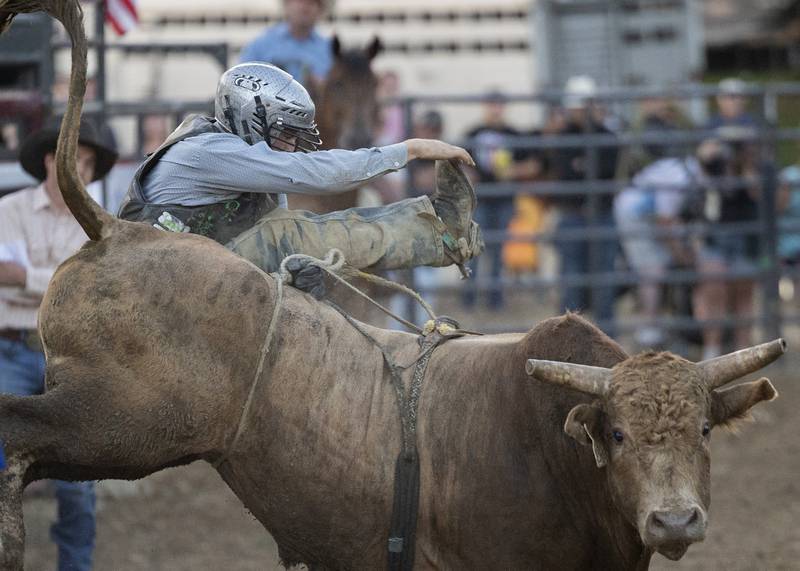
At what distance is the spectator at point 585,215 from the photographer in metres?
11.1

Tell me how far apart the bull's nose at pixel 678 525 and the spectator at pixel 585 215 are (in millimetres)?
7082

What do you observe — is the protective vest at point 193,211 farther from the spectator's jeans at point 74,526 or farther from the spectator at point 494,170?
the spectator at point 494,170

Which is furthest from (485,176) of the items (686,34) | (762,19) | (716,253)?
(762,19)

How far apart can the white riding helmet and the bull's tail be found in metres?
0.53

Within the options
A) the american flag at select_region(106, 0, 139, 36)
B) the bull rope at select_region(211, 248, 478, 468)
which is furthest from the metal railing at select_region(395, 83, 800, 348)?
the bull rope at select_region(211, 248, 478, 468)

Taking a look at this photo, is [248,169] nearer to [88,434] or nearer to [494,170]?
[88,434]

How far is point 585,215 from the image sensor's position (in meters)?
11.2

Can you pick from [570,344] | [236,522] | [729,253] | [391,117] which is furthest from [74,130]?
[391,117]

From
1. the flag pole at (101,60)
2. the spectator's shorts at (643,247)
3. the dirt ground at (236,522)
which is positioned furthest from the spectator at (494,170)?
the flag pole at (101,60)

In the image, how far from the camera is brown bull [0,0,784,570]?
4043 millimetres

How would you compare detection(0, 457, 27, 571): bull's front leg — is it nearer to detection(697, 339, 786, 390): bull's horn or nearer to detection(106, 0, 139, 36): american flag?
detection(697, 339, 786, 390): bull's horn

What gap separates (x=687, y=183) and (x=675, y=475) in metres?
7.68

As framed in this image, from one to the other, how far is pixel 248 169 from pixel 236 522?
3.78 meters

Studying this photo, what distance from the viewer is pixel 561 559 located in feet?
13.9
